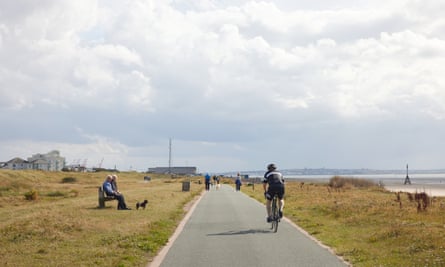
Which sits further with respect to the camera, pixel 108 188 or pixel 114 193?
pixel 108 188

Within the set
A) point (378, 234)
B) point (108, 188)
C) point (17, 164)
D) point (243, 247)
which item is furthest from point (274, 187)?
point (17, 164)

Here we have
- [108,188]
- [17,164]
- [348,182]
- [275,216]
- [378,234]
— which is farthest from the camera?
[17,164]

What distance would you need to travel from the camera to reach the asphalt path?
404 inches

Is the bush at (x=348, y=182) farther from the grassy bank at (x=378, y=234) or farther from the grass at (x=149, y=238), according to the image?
the grass at (x=149, y=238)

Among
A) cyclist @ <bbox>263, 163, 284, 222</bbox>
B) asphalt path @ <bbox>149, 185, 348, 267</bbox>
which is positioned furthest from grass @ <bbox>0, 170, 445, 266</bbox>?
cyclist @ <bbox>263, 163, 284, 222</bbox>

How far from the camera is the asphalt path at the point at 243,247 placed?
10.3m

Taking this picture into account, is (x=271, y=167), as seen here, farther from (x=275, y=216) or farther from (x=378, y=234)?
(x=378, y=234)

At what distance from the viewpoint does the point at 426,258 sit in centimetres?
1047

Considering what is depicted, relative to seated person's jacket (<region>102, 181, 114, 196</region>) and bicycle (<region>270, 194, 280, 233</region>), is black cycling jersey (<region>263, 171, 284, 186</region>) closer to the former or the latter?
bicycle (<region>270, 194, 280, 233</region>)

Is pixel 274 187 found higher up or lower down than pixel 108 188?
higher up

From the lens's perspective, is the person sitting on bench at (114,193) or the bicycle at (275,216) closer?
the bicycle at (275,216)

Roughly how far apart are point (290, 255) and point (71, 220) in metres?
7.77

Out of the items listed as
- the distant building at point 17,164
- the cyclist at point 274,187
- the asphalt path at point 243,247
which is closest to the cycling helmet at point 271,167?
the cyclist at point 274,187

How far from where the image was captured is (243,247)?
12.1 metres
